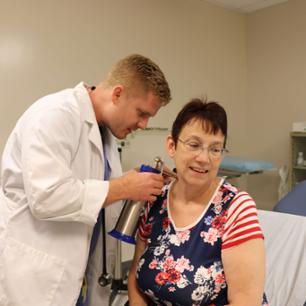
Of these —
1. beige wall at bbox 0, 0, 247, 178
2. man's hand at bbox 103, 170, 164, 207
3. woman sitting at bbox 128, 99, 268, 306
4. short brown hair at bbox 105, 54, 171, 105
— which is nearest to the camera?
woman sitting at bbox 128, 99, 268, 306

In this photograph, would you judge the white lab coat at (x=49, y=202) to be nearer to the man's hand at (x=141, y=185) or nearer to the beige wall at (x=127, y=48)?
the man's hand at (x=141, y=185)

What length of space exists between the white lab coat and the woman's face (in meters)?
0.28

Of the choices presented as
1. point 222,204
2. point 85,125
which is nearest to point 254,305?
point 222,204

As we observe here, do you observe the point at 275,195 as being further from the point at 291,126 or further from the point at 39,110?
the point at 39,110

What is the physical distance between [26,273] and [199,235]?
1.91ft

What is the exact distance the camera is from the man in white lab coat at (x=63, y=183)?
1127 mm

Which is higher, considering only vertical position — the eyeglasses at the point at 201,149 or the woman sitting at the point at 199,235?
the eyeglasses at the point at 201,149

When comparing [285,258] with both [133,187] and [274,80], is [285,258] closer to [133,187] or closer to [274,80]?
[133,187]

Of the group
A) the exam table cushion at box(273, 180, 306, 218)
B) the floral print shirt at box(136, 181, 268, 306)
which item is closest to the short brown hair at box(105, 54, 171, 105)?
the floral print shirt at box(136, 181, 268, 306)

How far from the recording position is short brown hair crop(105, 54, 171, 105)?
1.31 meters

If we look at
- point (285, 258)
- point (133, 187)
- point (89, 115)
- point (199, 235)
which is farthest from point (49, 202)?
point (285, 258)

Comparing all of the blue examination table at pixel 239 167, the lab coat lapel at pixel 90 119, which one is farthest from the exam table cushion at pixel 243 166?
the lab coat lapel at pixel 90 119

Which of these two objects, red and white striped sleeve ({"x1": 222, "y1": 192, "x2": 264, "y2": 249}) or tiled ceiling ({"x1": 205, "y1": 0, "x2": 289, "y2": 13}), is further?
tiled ceiling ({"x1": 205, "y1": 0, "x2": 289, "y2": 13})

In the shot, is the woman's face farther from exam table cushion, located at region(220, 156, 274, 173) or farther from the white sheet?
exam table cushion, located at region(220, 156, 274, 173)
